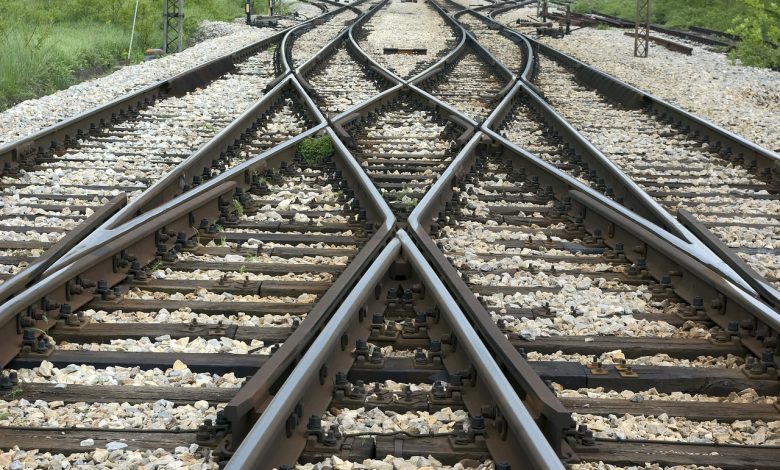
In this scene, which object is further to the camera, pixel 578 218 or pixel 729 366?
pixel 578 218

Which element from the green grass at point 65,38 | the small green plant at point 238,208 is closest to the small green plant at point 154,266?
the small green plant at point 238,208

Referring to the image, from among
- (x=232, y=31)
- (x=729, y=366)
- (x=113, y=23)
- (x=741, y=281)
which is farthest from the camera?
(x=232, y=31)

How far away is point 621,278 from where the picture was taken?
508cm

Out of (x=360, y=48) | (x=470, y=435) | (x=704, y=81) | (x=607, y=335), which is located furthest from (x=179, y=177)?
(x=360, y=48)

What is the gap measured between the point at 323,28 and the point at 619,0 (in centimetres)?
1572

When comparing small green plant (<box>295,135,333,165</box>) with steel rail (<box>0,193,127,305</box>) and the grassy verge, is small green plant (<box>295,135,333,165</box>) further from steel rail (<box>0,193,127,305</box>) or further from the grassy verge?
the grassy verge

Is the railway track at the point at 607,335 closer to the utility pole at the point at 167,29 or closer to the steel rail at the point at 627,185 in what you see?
the steel rail at the point at 627,185

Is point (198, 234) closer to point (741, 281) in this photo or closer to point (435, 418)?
point (435, 418)

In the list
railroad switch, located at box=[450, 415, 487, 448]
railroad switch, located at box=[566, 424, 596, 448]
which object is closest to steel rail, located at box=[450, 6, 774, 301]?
railroad switch, located at box=[566, 424, 596, 448]

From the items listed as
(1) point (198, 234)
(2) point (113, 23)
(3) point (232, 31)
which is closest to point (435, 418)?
(1) point (198, 234)

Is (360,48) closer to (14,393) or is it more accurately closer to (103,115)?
(103,115)

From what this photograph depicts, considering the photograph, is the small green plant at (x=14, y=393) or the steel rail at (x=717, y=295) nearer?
the small green plant at (x=14, y=393)

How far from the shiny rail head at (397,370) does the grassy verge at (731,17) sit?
12.2m

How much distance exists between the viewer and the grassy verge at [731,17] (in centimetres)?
1574
